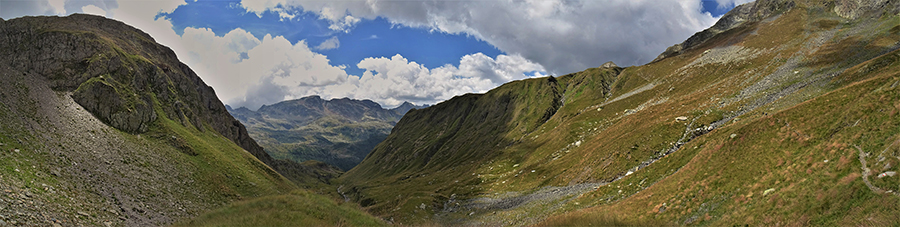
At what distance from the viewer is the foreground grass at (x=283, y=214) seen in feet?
59.7

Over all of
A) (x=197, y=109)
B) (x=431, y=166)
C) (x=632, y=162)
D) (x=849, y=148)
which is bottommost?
(x=431, y=166)

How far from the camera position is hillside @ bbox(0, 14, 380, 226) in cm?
2844

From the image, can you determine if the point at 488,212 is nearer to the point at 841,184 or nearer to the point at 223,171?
the point at 841,184

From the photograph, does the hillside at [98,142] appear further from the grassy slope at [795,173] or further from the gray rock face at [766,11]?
the gray rock face at [766,11]

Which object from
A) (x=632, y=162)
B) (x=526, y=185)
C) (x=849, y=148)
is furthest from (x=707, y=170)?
(x=526, y=185)

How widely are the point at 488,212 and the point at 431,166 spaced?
12892 cm

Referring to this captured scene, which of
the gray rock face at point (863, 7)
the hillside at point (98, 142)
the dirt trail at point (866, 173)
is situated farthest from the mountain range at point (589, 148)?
the gray rock face at point (863, 7)

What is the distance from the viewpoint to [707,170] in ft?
94.0

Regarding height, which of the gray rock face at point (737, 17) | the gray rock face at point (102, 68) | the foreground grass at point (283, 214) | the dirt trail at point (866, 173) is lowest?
the foreground grass at point (283, 214)

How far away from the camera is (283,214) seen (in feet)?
67.5

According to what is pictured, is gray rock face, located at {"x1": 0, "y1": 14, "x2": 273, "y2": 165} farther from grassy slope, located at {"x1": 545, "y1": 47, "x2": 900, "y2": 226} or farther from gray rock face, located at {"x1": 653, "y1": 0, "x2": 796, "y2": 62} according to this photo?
gray rock face, located at {"x1": 653, "y1": 0, "x2": 796, "y2": 62}

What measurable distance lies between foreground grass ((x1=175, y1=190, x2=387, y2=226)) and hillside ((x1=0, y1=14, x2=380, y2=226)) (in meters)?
0.47

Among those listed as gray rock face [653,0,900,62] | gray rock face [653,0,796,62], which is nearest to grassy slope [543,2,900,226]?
gray rock face [653,0,900,62]

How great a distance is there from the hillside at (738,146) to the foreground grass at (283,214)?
14.2m
